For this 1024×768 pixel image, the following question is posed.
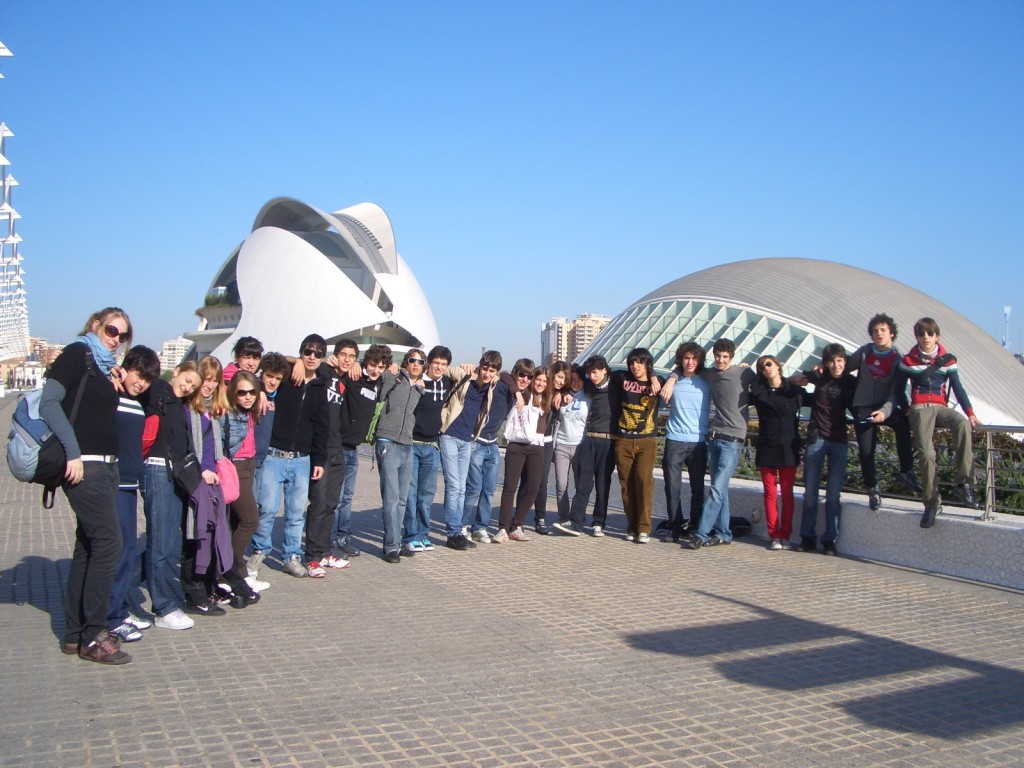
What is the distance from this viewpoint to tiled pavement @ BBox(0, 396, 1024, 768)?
11.4ft

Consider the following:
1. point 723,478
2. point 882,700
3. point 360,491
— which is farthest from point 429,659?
point 360,491

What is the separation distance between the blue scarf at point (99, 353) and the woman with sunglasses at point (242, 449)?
4.23 feet

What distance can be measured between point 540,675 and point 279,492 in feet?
9.64

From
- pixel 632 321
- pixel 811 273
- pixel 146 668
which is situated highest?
pixel 811 273

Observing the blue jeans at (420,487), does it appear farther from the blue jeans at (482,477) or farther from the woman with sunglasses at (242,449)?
the woman with sunglasses at (242,449)

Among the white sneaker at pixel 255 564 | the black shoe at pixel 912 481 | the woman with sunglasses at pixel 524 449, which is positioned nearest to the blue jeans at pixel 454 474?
the woman with sunglasses at pixel 524 449

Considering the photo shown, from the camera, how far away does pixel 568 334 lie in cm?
11500

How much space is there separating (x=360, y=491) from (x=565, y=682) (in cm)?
823

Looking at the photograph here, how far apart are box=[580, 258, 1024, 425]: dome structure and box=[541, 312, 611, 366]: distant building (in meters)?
72.0

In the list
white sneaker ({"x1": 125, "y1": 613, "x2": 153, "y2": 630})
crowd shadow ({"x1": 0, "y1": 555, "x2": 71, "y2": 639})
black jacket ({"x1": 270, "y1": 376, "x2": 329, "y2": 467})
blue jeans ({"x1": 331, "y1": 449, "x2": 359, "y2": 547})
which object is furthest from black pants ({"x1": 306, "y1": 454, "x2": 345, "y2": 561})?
crowd shadow ({"x1": 0, "y1": 555, "x2": 71, "y2": 639})

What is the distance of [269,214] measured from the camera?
54000 mm

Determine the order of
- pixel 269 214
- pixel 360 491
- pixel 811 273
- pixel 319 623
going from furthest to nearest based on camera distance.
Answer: pixel 269 214
pixel 811 273
pixel 360 491
pixel 319 623

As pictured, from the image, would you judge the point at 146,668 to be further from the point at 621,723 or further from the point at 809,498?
the point at 809,498

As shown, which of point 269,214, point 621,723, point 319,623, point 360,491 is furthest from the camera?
point 269,214
